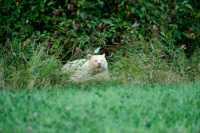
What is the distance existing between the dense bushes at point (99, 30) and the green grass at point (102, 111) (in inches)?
113

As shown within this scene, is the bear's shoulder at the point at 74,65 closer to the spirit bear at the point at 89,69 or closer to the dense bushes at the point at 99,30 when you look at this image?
the spirit bear at the point at 89,69

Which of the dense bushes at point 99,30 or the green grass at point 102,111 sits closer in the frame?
the green grass at point 102,111

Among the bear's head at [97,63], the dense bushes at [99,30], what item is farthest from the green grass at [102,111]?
the dense bushes at [99,30]

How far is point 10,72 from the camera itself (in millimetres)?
9062

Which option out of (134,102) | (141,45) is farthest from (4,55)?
(134,102)

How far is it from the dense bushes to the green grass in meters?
2.86

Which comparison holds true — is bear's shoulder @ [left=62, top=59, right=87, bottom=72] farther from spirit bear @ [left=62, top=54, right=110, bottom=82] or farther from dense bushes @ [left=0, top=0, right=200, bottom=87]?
dense bushes @ [left=0, top=0, right=200, bottom=87]

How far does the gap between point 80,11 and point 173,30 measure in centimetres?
215

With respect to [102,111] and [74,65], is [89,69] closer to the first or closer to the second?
[74,65]

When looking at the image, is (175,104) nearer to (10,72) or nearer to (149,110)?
(149,110)

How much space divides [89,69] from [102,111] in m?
3.58

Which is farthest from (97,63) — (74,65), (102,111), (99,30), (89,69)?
(102,111)

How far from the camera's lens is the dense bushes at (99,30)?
1016cm

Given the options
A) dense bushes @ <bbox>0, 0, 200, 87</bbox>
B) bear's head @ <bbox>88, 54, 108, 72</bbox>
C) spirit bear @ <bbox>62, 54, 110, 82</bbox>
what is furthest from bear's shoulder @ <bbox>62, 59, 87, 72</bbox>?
dense bushes @ <bbox>0, 0, 200, 87</bbox>
